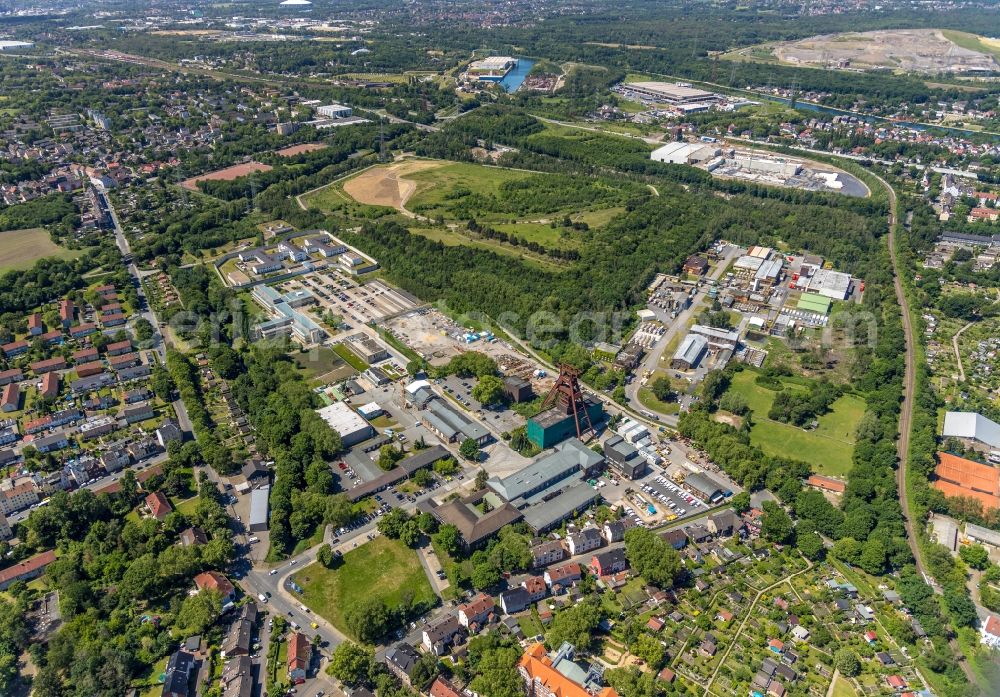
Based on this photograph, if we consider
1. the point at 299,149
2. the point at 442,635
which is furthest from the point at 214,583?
the point at 299,149

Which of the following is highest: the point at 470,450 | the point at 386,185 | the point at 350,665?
the point at 350,665

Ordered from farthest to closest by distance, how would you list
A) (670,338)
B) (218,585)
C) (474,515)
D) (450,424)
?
(670,338) → (450,424) → (474,515) → (218,585)

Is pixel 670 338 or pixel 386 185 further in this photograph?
pixel 386 185

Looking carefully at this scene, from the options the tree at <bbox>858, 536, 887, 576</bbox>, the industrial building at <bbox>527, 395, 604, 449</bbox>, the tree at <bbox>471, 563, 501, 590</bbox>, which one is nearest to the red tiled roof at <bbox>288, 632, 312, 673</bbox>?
the tree at <bbox>471, 563, 501, 590</bbox>

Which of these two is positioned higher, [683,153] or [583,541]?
[683,153]

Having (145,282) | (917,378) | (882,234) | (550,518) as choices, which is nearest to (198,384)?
(145,282)

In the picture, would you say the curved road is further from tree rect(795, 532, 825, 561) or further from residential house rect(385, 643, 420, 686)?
residential house rect(385, 643, 420, 686)

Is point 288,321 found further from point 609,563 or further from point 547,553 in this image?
point 609,563
